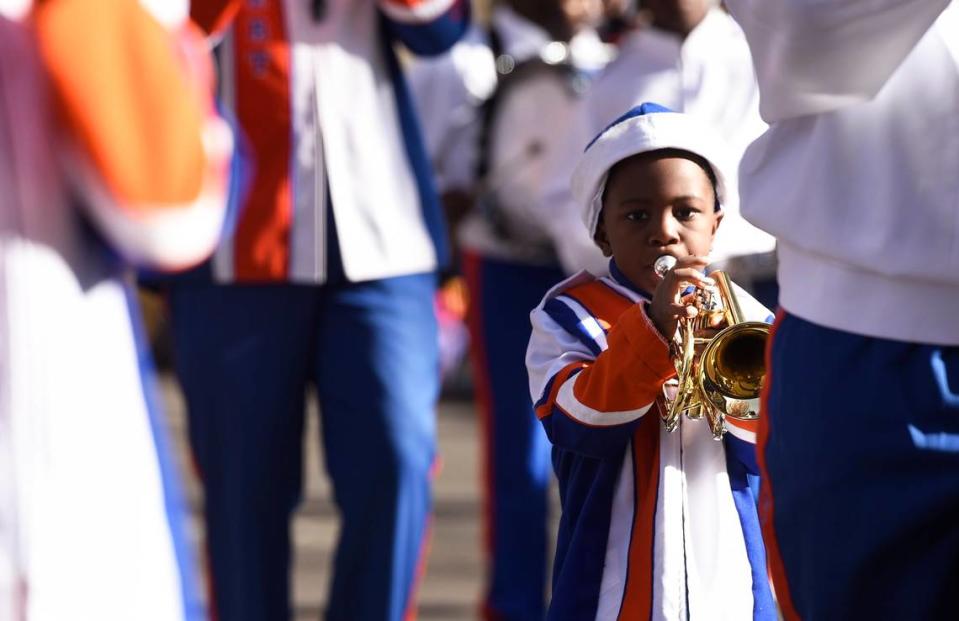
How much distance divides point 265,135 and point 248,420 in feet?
2.15

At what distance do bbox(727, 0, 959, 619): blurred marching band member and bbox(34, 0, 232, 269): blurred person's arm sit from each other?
77 cm

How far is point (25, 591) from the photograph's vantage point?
8.12 feet

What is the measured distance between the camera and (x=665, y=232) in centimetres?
310

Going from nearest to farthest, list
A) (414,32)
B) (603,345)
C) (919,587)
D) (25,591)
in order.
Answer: (919,587) < (25,591) < (603,345) < (414,32)

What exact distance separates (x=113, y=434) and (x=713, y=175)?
46.9 inches

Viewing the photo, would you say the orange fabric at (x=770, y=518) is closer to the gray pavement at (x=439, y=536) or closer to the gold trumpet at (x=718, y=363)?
the gold trumpet at (x=718, y=363)

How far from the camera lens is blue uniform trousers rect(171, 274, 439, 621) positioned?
167 inches

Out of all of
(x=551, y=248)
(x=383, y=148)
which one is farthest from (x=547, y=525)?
(x=383, y=148)

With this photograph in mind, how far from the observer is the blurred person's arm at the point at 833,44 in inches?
89.8

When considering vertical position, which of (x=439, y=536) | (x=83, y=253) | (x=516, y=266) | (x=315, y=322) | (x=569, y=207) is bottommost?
(x=439, y=536)

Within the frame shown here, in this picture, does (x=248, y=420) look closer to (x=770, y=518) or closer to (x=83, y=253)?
(x=83, y=253)

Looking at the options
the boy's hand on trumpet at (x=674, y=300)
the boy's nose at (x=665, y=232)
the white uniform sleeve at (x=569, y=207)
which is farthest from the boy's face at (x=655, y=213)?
the white uniform sleeve at (x=569, y=207)

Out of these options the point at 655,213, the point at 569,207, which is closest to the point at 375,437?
the point at 569,207

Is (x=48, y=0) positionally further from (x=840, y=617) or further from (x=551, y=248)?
(x=551, y=248)
